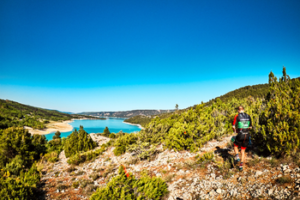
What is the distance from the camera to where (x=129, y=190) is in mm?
4316

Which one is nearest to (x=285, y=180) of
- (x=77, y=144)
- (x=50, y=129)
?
(x=77, y=144)

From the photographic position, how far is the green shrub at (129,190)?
13.6 ft

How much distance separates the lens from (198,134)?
9688mm

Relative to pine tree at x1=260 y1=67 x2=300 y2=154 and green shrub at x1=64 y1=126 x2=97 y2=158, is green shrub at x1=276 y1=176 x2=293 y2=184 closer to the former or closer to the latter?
pine tree at x1=260 y1=67 x2=300 y2=154

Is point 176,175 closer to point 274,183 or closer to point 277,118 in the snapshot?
point 274,183

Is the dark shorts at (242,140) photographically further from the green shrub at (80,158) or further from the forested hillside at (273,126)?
the green shrub at (80,158)

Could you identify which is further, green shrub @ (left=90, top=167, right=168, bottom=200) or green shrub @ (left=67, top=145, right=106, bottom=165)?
green shrub @ (left=67, top=145, right=106, bottom=165)

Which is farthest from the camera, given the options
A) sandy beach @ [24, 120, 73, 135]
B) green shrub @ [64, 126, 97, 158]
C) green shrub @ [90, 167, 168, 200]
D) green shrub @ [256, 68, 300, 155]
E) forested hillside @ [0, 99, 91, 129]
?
forested hillside @ [0, 99, 91, 129]

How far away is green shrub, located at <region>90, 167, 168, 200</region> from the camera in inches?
163

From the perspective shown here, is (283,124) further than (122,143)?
No

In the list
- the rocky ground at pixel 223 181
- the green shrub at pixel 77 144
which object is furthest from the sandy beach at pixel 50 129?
the rocky ground at pixel 223 181

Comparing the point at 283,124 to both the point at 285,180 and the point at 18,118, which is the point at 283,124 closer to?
the point at 285,180

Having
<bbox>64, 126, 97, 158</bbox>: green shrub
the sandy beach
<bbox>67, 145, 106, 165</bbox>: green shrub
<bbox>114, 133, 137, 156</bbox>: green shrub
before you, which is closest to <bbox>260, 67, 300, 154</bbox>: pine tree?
<bbox>114, 133, 137, 156</bbox>: green shrub

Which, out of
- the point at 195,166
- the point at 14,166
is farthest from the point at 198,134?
the point at 14,166
